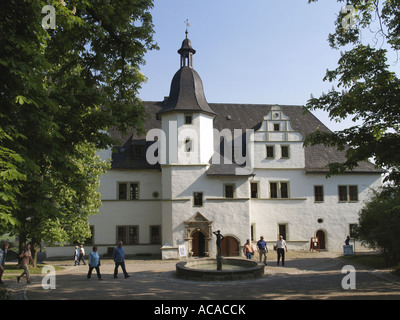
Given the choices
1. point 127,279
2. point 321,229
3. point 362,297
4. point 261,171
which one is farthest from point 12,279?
point 321,229

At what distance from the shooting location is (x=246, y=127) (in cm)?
3108

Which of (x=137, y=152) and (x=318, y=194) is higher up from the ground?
(x=137, y=152)

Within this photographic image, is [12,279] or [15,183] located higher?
[15,183]

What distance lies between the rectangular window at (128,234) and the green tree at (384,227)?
16263 millimetres

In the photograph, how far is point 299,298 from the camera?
10117 mm

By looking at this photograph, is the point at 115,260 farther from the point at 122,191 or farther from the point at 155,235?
the point at 122,191

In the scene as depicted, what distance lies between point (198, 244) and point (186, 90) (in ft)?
38.6

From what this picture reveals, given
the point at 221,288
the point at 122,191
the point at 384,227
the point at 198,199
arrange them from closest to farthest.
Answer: the point at 221,288, the point at 384,227, the point at 198,199, the point at 122,191

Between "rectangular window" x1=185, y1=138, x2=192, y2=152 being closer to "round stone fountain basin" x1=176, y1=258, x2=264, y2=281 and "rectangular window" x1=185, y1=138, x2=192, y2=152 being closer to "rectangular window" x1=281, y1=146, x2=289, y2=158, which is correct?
"rectangular window" x1=281, y1=146, x2=289, y2=158

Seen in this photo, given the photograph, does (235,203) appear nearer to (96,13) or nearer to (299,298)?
(299,298)

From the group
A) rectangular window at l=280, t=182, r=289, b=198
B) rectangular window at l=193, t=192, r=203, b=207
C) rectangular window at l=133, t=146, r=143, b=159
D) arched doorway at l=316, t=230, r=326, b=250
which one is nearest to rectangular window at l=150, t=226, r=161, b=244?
rectangular window at l=193, t=192, r=203, b=207

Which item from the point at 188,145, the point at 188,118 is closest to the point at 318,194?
the point at 188,145

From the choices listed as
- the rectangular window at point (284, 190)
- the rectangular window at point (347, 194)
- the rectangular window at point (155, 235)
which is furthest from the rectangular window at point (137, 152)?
the rectangular window at point (347, 194)

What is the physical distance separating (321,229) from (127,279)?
19170 millimetres
